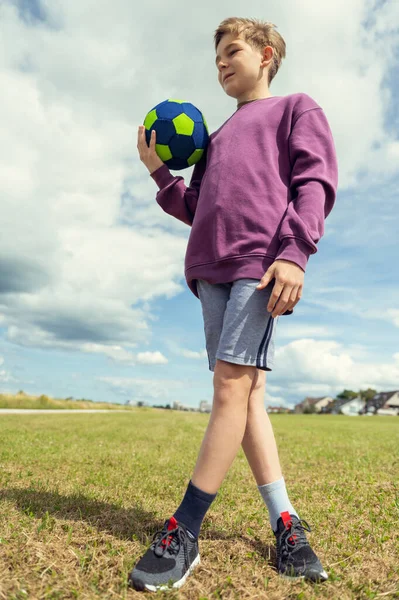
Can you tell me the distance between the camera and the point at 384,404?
10044cm

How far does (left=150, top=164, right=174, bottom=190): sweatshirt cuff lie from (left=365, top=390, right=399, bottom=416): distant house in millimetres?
101997

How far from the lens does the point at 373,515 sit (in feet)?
12.3

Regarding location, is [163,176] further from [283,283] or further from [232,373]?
[232,373]

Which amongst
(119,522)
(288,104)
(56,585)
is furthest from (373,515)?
(288,104)

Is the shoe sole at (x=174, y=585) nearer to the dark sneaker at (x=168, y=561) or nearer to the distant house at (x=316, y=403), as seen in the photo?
the dark sneaker at (x=168, y=561)

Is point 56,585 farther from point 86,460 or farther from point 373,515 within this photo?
point 86,460

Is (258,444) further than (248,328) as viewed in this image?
Yes

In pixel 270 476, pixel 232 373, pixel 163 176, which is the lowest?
pixel 270 476

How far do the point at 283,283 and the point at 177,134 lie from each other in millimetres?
1359

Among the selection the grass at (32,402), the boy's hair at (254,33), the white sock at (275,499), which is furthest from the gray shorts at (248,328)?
the grass at (32,402)

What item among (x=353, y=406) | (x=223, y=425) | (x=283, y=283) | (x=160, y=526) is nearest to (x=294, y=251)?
(x=283, y=283)

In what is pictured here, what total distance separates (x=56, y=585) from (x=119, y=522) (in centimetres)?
97

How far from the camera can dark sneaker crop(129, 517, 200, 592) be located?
2.18m

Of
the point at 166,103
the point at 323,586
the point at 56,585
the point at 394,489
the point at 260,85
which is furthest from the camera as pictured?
the point at 394,489
